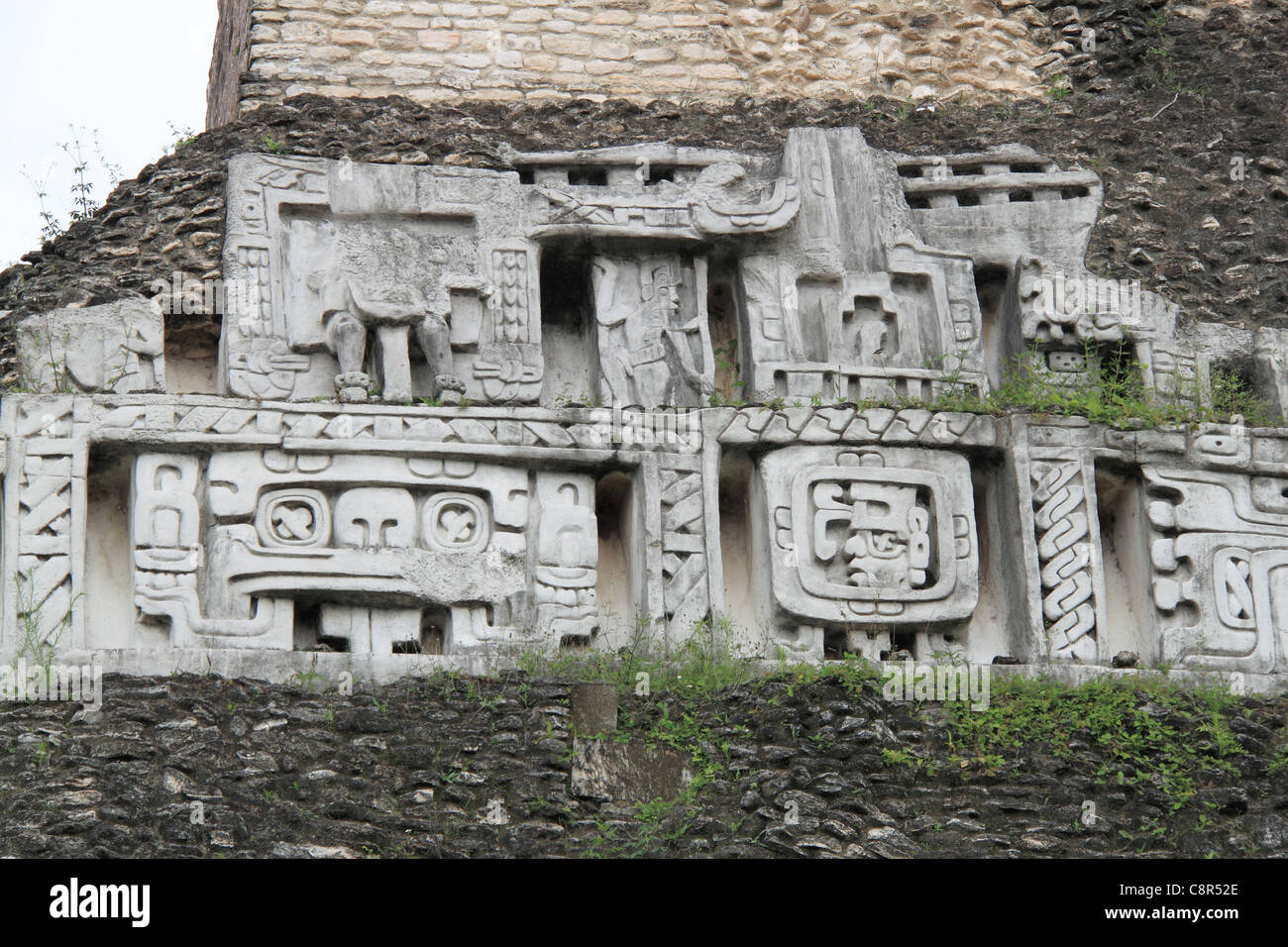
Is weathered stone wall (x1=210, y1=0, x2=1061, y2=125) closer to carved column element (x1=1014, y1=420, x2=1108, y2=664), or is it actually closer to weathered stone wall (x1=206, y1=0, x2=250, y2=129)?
weathered stone wall (x1=206, y1=0, x2=250, y2=129)

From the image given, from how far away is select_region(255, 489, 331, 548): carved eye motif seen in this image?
29.9 feet

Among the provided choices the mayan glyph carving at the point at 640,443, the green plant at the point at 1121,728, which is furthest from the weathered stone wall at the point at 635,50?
the green plant at the point at 1121,728

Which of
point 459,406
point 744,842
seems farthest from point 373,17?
point 744,842

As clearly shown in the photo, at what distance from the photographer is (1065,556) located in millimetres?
9602

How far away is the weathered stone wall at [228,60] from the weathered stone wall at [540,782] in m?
4.34

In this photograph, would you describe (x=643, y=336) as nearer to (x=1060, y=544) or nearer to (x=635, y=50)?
(x=1060, y=544)

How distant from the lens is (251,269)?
9875 millimetres

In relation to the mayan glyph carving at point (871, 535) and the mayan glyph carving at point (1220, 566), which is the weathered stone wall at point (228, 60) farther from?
the mayan glyph carving at point (1220, 566)

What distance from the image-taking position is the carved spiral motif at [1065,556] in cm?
948

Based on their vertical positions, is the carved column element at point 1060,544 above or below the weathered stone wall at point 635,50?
below

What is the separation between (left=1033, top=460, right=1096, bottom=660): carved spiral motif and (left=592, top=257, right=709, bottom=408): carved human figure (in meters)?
1.58

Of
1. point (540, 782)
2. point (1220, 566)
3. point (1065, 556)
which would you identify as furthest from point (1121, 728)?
point (540, 782)

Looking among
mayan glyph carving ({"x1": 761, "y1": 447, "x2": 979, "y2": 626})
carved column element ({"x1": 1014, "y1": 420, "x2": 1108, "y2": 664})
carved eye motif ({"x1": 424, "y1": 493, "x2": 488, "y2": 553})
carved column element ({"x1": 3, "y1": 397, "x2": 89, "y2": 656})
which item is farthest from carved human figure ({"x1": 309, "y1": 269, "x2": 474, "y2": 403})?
carved column element ({"x1": 1014, "y1": 420, "x2": 1108, "y2": 664})

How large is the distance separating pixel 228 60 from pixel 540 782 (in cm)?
585
